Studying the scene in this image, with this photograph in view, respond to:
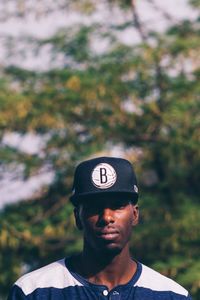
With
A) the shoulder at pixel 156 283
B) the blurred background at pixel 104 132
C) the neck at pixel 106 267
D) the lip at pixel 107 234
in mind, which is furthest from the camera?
the blurred background at pixel 104 132

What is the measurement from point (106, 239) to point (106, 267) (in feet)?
0.63

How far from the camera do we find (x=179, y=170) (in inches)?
603

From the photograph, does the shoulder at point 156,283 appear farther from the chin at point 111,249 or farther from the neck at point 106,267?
the chin at point 111,249

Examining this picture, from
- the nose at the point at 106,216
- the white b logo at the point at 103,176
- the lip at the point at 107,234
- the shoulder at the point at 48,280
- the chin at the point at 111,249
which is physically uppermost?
the white b logo at the point at 103,176

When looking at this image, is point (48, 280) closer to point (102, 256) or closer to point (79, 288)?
point (79, 288)

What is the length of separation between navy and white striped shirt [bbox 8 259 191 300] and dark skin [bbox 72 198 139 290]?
0.03 m

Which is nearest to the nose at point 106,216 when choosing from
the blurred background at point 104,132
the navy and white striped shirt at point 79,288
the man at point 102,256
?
the man at point 102,256

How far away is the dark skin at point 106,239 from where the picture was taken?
4578 mm

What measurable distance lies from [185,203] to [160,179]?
0.91 metres

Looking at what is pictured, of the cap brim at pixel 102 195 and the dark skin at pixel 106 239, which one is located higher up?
the cap brim at pixel 102 195

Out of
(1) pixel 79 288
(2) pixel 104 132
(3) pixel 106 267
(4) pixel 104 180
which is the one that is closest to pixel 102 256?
(3) pixel 106 267

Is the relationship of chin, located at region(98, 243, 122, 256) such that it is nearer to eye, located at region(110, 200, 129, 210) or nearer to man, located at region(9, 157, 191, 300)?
man, located at region(9, 157, 191, 300)

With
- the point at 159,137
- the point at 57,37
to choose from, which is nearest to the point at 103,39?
the point at 57,37

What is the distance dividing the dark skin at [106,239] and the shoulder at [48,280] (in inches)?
2.0
